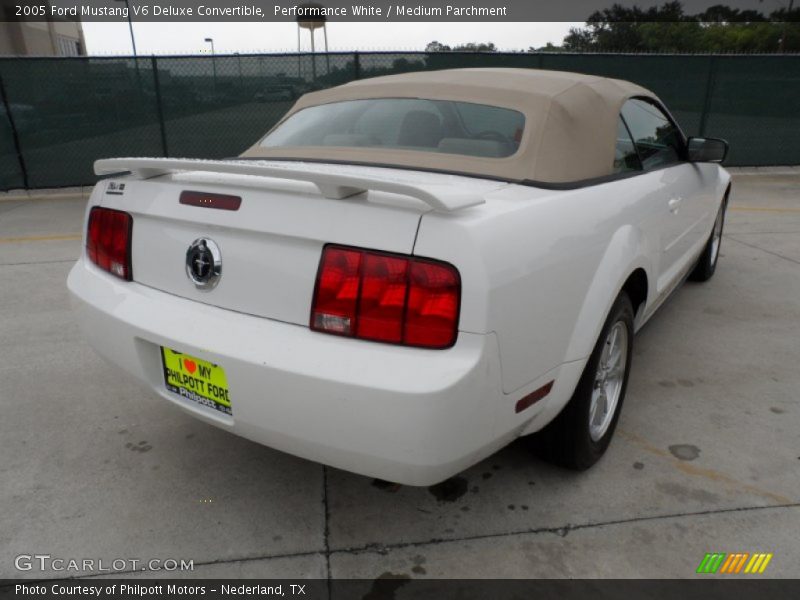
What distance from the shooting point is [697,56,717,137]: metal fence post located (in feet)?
32.1

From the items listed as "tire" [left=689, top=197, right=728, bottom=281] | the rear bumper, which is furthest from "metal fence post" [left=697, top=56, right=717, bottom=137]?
the rear bumper

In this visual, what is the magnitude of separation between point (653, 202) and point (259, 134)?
302 inches

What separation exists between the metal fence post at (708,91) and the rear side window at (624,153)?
8.36m

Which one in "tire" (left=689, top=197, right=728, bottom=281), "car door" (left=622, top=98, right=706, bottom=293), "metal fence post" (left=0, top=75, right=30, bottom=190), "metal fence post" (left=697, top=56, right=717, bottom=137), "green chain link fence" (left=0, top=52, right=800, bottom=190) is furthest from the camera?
"metal fence post" (left=697, top=56, right=717, bottom=137)

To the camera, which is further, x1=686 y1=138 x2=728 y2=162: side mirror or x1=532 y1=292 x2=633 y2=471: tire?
x1=686 y1=138 x2=728 y2=162: side mirror

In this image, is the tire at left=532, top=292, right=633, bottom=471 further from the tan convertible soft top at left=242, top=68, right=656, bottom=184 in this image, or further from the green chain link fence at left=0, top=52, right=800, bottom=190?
the green chain link fence at left=0, top=52, right=800, bottom=190

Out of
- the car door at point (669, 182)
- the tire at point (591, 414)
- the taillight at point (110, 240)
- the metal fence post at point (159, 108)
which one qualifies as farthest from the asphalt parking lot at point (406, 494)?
the metal fence post at point (159, 108)

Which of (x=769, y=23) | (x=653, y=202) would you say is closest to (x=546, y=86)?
(x=653, y=202)

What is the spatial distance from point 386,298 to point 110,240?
123 centimetres

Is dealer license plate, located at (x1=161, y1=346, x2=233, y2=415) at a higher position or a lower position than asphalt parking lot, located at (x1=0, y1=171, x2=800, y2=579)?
higher

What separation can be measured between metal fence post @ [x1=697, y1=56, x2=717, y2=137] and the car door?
7.40 metres

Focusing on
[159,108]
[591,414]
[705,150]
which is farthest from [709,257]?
[159,108]

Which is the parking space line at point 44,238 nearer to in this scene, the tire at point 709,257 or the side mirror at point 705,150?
the side mirror at point 705,150

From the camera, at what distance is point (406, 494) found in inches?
92.4
